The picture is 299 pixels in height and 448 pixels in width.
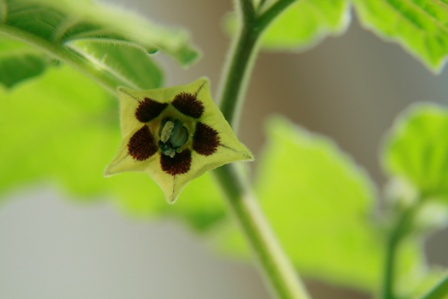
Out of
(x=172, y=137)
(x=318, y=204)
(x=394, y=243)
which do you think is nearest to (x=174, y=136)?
(x=172, y=137)

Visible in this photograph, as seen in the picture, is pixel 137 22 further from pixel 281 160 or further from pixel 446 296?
pixel 281 160

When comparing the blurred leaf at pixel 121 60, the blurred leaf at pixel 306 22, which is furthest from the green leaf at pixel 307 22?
the blurred leaf at pixel 121 60

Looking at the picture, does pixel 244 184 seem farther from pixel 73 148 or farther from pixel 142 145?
pixel 73 148

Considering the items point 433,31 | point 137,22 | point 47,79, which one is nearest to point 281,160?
point 47,79

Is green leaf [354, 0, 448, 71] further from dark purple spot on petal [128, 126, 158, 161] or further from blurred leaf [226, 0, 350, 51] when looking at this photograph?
dark purple spot on petal [128, 126, 158, 161]

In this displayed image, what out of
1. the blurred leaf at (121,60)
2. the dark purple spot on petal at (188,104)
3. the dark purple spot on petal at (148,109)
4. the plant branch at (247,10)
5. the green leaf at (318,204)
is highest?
the blurred leaf at (121,60)

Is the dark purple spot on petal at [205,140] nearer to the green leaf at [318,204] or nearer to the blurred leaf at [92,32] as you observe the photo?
the blurred leaf at [92,32]
